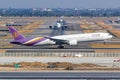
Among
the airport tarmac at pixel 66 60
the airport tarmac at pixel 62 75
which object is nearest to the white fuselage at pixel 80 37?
the airport tarmac at pixel 66 60

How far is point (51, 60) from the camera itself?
195 feet

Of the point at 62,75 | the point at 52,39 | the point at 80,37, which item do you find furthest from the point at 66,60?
the point at 80,37

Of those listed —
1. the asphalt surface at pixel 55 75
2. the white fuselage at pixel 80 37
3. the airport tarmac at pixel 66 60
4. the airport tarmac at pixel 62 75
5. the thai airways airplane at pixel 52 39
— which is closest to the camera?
the airport tarmac at pixel 62 75

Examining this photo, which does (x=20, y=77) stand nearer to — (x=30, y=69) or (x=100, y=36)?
(x=30, y=69)

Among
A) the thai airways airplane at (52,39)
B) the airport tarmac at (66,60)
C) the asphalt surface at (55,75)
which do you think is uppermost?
the asphalt surface at (55,75)

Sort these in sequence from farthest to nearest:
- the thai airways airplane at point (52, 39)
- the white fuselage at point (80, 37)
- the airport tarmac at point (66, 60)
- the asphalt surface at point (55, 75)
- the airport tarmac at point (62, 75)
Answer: the white fuselage at point (80, 37) → the thai airways airplane at point (52, 39) → the airport tarmac at point (66, 60) → the asphalt surface at point (55, 75) → the airport tarmac at point (62, 75)

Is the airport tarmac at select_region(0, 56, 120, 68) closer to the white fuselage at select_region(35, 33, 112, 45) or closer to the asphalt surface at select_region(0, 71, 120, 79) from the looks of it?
the asphalt surface at select_region(0, 71, 120, 79)

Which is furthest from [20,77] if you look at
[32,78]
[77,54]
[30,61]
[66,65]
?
[77,54]

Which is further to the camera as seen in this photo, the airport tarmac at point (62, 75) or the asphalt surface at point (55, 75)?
the asphalt surface at point (55, 75)

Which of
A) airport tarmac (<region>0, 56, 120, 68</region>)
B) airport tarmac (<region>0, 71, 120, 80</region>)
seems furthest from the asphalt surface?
airport tarmac (<region>0, 56, 120, 68</region>)

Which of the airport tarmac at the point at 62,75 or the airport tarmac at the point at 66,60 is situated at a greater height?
the airport tarmac at the point at 62,75

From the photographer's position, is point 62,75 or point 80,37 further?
point 80,37

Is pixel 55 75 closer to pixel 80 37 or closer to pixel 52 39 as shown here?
pixel 52 39

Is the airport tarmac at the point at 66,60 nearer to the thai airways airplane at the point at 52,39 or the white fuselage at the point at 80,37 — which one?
the thai airways airplane at the point at 52,39
